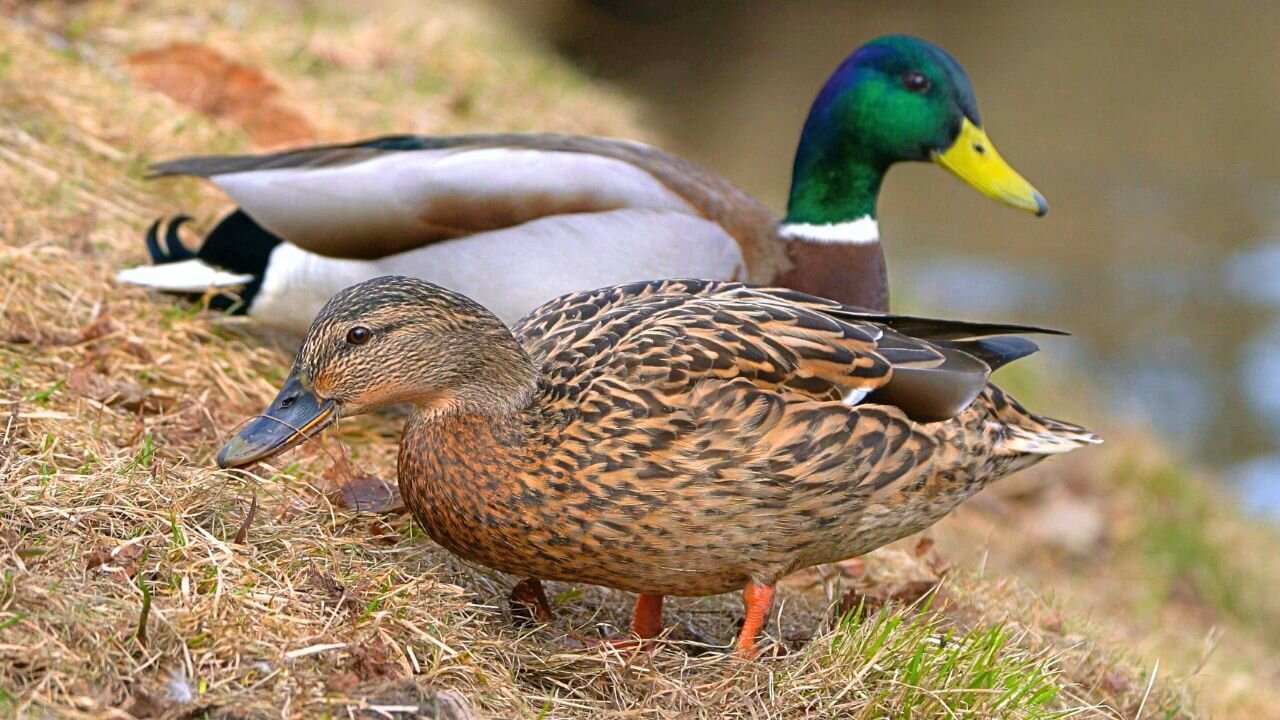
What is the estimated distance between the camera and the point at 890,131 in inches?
181

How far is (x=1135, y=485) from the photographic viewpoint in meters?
6.48

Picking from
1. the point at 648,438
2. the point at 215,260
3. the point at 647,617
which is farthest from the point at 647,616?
the point at 215,260

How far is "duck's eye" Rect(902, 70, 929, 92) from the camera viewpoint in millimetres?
4559

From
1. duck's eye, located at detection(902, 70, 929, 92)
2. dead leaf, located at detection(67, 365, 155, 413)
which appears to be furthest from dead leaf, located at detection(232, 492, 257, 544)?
duck's eye, located at detection(902, 70, 929, 92)

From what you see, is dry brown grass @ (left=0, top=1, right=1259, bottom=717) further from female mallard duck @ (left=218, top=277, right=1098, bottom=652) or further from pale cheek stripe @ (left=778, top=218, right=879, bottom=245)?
pale cheek stripe @ (left=778, top=218, right=879, bottom=245)

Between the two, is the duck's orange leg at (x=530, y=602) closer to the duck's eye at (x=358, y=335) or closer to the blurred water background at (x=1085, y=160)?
the duck's eye at (x=358, y=335)

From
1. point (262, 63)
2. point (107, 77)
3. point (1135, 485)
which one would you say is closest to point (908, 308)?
point (1135, 485)

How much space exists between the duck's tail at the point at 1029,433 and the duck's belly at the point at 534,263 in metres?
1.17

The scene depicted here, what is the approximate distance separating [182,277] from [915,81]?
7.40ft

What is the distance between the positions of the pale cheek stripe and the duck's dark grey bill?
202cm

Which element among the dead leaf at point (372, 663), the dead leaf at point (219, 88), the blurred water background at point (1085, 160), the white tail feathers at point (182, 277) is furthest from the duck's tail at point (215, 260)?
the blurred water background at point (1085, 160)

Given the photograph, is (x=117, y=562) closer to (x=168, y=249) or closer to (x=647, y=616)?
(x=647, y=616)

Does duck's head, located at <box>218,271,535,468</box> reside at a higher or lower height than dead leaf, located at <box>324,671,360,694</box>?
higher

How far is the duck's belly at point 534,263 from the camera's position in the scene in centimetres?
415
